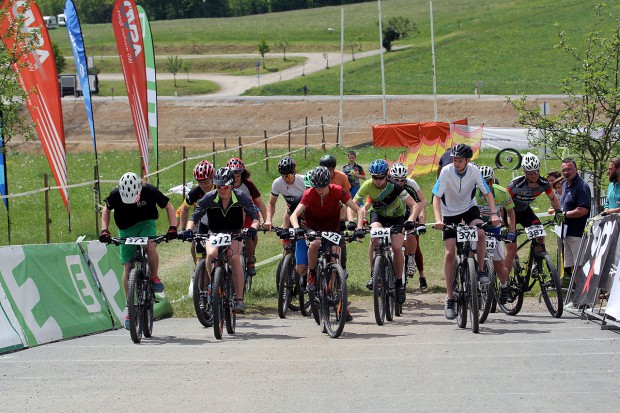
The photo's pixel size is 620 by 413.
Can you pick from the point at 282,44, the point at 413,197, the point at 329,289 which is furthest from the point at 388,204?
the point at 282,44

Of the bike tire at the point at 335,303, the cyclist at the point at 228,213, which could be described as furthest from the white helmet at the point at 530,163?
the cyclist at the point at 228,213

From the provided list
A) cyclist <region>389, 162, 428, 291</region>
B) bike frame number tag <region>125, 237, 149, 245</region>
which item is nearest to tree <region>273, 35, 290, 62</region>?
cyclist <region>389, 162, 428, 291</region>

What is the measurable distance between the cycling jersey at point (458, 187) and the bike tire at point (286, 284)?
2.48 m

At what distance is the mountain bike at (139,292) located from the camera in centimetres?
1243

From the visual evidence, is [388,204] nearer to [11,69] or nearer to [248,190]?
[248,190]

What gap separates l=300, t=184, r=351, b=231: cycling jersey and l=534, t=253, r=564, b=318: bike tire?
2674 millimetres

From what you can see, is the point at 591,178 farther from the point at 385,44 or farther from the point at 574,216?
the point at 385,44

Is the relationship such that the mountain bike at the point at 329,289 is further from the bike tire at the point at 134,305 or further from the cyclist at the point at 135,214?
the bike tire at the point at 134,305

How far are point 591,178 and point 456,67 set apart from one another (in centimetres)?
6768

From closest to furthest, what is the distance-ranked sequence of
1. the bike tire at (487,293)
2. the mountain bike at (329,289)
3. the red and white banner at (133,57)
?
1. the mountain bike at (329,289)
2. the bike tire at (487,293)
3. the red and white banner at (133,57)

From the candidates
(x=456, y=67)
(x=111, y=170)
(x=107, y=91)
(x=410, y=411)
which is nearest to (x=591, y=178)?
(x=410, y=411)

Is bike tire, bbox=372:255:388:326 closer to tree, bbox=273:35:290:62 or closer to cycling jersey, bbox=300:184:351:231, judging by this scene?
cycling jersey, bbox=300:184:351:231

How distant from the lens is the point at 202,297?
43.4ft

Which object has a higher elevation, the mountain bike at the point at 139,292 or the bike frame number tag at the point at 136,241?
the bike frame number tag at the point at 136,241
